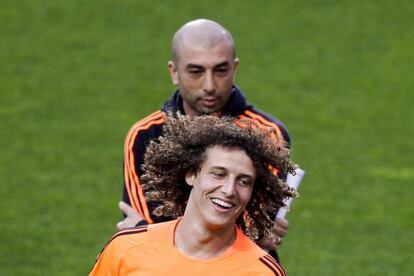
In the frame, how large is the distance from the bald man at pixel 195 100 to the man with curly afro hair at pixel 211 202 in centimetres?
102

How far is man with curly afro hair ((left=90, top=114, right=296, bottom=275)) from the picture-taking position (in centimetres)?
599

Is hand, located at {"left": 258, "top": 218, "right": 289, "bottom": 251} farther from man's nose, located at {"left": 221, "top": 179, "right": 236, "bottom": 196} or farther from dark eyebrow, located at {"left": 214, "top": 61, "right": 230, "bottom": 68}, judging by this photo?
man's nose, located at {"left": 221, "top": 179, "right": 236, "bottom": 196}

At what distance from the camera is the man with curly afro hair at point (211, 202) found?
236 inches

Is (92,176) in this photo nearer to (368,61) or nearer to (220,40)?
(368,61)

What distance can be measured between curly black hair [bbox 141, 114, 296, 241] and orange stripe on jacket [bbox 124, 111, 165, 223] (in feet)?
2.63

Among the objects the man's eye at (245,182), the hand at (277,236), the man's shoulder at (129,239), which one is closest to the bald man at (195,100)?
the hand at (277,236)

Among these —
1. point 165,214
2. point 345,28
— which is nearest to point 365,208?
point 345,28

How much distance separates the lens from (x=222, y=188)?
6.00 metres

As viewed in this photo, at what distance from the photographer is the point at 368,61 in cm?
1551

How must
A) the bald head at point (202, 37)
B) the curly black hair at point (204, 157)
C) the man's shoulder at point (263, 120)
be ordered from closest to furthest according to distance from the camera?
the curly black hair at point (204, 157), the man's shoulder at point (263, 120), the bald head at point (202, 37)

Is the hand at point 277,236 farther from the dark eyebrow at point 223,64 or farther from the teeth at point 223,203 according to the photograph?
the teeth at point 223,203

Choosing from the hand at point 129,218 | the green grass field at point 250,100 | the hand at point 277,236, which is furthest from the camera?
the green grass field at point 250,100

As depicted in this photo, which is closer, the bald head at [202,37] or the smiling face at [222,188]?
the smiling face at [222,188]

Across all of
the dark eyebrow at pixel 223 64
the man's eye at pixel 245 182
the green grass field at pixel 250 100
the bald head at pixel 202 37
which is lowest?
the man's eye at pixel 245 182
